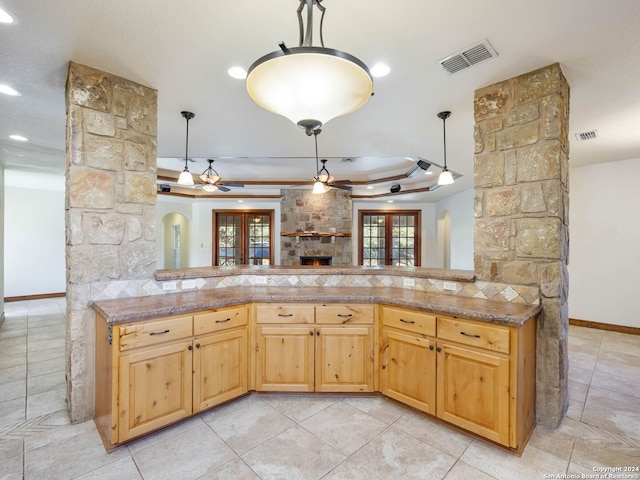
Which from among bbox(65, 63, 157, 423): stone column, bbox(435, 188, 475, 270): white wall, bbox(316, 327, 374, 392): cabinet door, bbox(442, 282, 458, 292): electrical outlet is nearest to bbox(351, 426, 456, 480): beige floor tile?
bbox(316, 327, 374, 392): cabinet door

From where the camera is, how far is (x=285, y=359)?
8.38 feet

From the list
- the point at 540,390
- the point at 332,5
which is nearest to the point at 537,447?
the point at 540,390

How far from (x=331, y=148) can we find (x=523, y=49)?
2.44 metres

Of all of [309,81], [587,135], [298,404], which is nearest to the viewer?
[309,81]

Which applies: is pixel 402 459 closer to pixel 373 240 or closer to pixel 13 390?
pixel 13 390

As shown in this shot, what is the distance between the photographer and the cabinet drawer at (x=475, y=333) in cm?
192

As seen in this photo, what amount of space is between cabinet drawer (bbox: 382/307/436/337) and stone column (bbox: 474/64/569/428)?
0.63 meters

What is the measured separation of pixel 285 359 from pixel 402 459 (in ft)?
3.56

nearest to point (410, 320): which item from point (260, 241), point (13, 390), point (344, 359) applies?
point (344, 359)

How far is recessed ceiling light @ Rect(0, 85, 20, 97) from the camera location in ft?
8.26

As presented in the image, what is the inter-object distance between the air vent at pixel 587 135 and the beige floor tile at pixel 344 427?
371 centimetres

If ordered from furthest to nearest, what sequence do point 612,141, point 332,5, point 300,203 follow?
point 300,203, point 612,141, point 332,5

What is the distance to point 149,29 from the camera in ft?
6.06

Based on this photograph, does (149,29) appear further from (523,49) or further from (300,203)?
(300,203)
